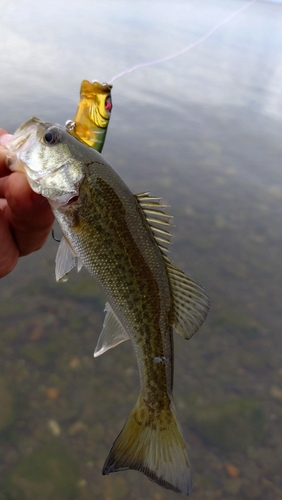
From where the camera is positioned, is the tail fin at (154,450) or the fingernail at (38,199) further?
the fingernail at (38,199)

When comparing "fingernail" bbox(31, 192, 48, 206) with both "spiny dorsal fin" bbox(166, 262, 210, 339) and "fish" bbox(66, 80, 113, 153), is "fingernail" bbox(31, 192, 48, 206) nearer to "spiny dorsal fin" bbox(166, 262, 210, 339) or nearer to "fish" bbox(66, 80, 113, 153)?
"fish" bbox(66, 80, 113, 153)

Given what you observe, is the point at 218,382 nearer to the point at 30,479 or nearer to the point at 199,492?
the point at 199,492

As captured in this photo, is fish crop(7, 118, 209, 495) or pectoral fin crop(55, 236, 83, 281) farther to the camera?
pectoral fin crop(55, 236, 83, 281)

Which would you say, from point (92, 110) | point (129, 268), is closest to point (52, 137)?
point (92, 110)

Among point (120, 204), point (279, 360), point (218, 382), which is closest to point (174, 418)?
point (120, 204)

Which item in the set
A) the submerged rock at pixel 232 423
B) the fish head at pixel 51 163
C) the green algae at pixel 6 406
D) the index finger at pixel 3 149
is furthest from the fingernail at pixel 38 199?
the submerged rock at pixel 232 423

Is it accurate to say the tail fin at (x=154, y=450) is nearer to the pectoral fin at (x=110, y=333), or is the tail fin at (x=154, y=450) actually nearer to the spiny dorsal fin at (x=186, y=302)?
the pectoral fin at (x=110, y=333)

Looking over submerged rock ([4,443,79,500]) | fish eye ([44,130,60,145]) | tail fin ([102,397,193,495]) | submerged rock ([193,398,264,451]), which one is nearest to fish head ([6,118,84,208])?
fish eye ([44,130,60,145])
